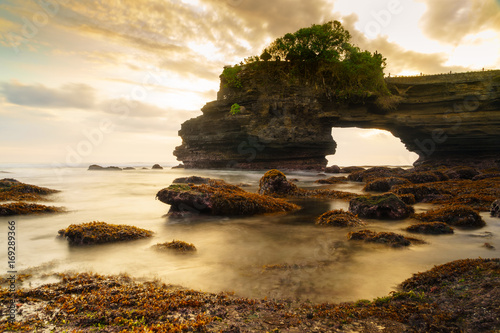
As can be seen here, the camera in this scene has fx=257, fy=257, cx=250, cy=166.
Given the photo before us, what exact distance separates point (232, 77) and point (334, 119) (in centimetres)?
1232

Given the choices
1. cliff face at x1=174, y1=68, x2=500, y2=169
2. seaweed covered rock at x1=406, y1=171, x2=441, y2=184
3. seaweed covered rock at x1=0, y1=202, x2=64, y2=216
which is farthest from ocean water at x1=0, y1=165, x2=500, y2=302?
cliff face at x1=174, y1=68, x2=500, y2=169

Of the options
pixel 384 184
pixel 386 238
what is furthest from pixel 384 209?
pixel 384 184

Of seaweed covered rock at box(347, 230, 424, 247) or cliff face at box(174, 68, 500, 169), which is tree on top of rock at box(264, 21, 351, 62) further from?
seaweed covered rock at box(347, 230, 424, 247)

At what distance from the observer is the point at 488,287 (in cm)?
231

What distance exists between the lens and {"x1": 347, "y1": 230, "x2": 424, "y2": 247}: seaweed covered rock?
4.31 metres

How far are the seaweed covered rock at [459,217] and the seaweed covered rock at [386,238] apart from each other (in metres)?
1.86

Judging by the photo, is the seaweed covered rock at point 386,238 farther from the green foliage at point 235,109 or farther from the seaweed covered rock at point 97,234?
the green foliage at point 235,109

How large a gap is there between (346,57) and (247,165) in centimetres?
1603

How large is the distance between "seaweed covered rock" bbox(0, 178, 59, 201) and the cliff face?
20.1m

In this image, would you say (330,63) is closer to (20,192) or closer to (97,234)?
(20,192)

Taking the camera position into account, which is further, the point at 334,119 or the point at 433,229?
the point at 334,119

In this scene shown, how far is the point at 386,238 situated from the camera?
4414 mm

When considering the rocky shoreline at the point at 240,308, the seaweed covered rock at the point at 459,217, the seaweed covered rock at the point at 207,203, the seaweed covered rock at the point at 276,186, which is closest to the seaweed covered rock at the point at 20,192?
the seaweed covered rock at the point at 207,203

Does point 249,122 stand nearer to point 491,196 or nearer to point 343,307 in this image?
point 491,196
